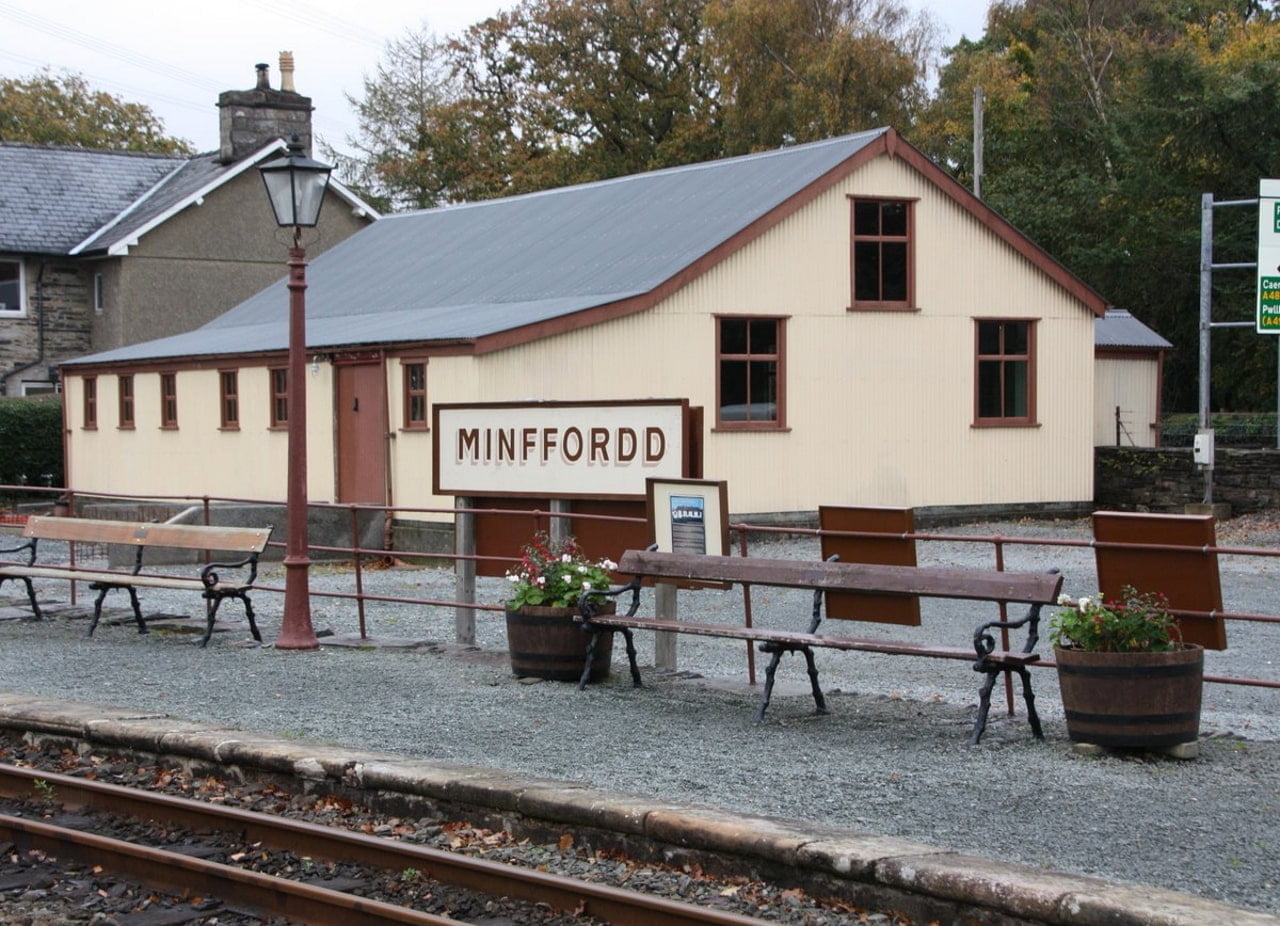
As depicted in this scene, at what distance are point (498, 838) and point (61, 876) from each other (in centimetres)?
184

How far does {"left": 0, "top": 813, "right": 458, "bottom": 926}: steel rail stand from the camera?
6410mm

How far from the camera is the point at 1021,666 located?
923cm

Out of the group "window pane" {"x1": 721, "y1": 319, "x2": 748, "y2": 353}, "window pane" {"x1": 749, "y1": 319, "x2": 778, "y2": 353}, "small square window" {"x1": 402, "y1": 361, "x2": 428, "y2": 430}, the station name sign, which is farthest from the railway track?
"window pane" {"x1": 749, "y1": 319, "x2": 778, "y2": 353}

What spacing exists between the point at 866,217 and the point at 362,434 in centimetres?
825

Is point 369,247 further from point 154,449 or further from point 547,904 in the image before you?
point 547,904

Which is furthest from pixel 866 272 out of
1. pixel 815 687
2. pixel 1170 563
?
pixel 1170 563

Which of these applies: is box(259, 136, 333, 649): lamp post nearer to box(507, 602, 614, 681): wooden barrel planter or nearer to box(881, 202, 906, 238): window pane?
box(507, 602, 614, 681): wooden barrel planter

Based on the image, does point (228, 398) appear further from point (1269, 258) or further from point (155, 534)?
point (1269, 258)

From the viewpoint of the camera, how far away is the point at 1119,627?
866 centimetres

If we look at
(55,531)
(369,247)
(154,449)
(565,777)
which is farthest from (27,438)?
(565,777)

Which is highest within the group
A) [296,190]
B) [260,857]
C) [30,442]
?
[296,190]

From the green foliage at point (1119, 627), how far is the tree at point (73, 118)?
63.4 m

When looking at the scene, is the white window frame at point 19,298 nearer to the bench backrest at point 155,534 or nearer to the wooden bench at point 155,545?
the wooden bench at point 155,545

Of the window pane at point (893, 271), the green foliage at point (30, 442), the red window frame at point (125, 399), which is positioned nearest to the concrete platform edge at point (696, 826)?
the window pane at point (893, 271)
